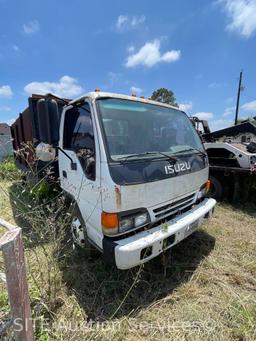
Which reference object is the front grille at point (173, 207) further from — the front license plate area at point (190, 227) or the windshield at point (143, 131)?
the windshield at point (143, 131)

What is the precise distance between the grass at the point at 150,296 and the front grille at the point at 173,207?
66 cm

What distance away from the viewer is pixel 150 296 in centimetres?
231

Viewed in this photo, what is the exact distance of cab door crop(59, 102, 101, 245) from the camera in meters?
2.23

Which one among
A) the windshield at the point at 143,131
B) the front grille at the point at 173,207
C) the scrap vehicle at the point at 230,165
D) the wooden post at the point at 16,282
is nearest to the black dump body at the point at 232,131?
the scrap vehicle at the point at 230,165

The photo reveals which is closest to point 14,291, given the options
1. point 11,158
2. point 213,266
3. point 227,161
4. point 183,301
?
point 183,301

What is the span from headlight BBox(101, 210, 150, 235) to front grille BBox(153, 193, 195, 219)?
239 mm

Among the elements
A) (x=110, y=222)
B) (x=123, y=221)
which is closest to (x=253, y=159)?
(x=123, y=221)

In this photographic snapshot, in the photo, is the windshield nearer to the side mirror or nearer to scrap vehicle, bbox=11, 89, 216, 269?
scrap vehicle, bbox=11, 89, 216, 269

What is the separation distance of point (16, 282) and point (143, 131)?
75.1 inches

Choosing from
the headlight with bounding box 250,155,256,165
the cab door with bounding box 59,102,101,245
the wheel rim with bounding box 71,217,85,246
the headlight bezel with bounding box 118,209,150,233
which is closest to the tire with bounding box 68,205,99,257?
the wheel rim with bounding box 71,217,85,246

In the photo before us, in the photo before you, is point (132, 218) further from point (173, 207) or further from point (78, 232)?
point (78, 232)

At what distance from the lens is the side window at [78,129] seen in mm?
2438

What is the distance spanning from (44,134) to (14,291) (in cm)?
180

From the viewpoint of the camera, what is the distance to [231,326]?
6.37 ft
